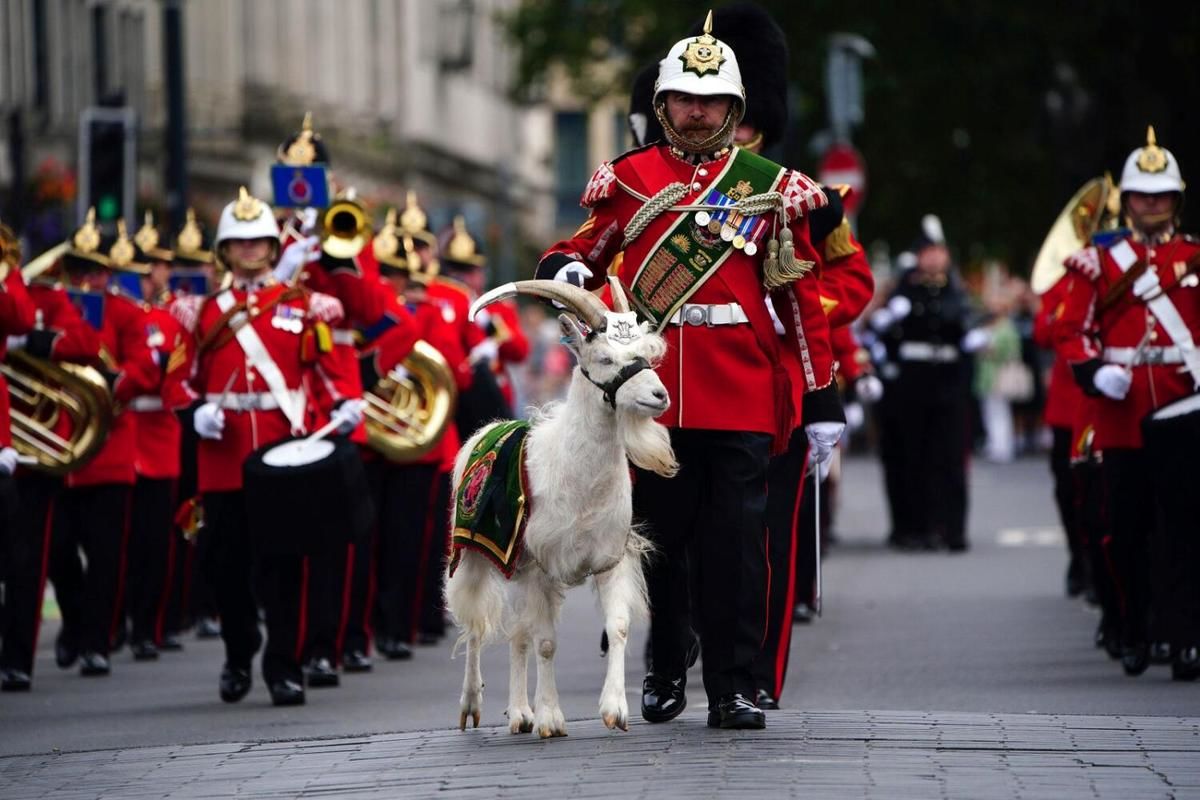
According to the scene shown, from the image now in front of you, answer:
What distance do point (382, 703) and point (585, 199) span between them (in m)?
3.25

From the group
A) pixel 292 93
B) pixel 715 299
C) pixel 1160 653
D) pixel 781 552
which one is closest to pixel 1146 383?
pixel 1160 653

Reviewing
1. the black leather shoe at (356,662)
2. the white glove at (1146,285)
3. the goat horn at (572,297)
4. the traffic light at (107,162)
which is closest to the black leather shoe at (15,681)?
the black leather shoe at (356,662)

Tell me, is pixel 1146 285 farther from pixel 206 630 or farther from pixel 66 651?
pixel 206 630

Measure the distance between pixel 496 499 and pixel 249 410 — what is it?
2.92 meters

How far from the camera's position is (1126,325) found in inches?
533

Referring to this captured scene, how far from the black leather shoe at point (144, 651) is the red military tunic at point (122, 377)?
918 mm

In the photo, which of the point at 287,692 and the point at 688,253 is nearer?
the point at 688,253

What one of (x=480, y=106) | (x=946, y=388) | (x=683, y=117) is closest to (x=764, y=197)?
(x=683, y=117)

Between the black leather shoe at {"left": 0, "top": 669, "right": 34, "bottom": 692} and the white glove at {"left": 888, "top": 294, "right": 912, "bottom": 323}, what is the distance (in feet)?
33.8

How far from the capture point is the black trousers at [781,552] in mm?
11547

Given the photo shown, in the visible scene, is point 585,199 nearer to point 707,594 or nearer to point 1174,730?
point 707,594

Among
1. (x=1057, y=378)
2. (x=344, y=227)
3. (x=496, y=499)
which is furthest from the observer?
(x=1057, y=378)

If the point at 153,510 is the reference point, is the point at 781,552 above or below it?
above

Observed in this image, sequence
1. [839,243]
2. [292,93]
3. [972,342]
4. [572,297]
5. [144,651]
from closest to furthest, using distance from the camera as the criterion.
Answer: [572,297] → [839,243] → [144,651] → [972,342] → [292,93]
